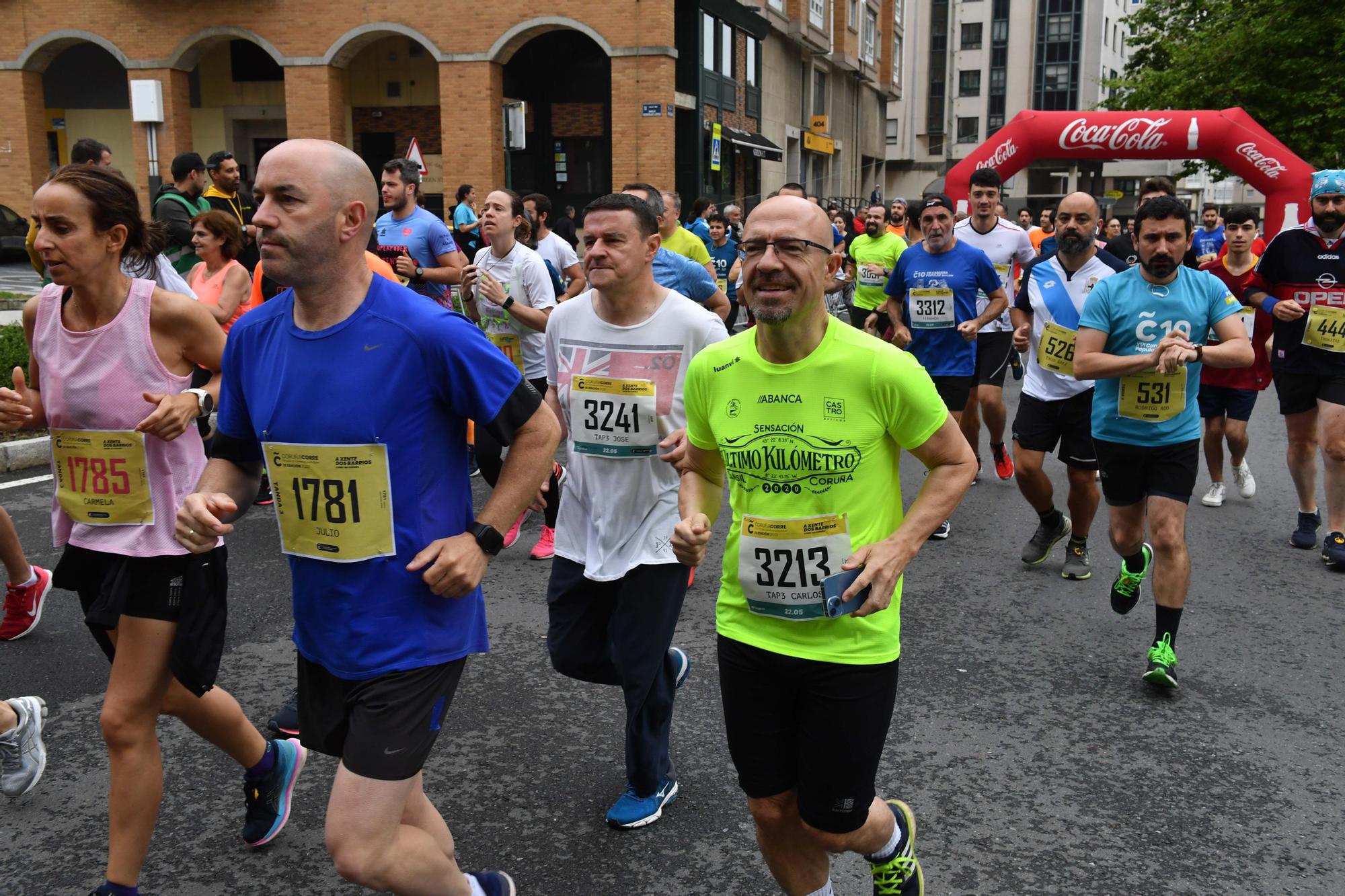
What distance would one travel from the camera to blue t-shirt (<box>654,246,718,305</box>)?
276 inches

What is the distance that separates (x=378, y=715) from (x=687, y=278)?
4.73 metres

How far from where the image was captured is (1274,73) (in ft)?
97.6

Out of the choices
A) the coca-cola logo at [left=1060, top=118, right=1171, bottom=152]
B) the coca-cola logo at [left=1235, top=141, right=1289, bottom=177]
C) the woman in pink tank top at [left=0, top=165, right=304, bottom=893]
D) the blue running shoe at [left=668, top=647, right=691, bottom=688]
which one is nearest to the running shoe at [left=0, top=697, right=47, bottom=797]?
the woman in pink tank top at [left=0, top=165, right=304, bottom=893]

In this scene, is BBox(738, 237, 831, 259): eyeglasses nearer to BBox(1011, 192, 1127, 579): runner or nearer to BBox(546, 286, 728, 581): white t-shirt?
BBox(546, 286, 728, 581): white t-shirt

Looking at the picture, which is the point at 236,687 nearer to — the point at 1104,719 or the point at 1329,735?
the point at 1104,719

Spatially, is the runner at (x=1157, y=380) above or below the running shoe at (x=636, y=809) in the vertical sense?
above

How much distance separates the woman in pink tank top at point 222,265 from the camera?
6703 mm

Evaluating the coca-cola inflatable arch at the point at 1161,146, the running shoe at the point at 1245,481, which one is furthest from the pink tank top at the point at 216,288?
the coca-cola inflatable arch at the point at 1161,146

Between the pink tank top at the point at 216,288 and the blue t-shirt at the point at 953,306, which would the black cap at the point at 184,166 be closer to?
the pink tank top at the point at 216,288

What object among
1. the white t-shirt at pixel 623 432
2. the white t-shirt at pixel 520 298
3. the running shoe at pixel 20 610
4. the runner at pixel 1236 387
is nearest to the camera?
the white t-shirt at pixel 623 432

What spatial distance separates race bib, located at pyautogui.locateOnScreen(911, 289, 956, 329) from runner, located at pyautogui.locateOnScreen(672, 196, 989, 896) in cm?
501

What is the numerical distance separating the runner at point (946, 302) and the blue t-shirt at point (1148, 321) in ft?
7.75

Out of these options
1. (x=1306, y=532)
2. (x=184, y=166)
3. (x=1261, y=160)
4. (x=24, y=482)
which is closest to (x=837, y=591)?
(x=1306, y=532)

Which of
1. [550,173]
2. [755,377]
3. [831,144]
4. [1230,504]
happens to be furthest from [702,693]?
[831,144]
